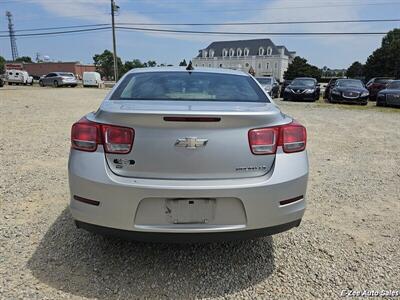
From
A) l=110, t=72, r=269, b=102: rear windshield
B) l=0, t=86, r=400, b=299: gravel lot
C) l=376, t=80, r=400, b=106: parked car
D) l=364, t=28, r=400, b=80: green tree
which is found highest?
l=364, t=28, r=400, b=80: green tree

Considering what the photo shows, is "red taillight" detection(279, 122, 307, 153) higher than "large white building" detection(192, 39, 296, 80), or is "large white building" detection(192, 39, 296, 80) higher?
"large white building" detection(192, 39, 296, 80)

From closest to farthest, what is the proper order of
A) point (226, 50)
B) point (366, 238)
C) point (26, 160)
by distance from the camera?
point (366, 238) → point (26, 160) → point (226, 50)

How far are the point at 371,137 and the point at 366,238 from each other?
586 centimetres

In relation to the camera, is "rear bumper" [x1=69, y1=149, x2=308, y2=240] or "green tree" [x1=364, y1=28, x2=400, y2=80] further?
"green tree" [x1=364, y1=28, x2=400, y2=80]

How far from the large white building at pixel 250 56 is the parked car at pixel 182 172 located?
91092 mm

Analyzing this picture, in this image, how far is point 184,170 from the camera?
2271 mm

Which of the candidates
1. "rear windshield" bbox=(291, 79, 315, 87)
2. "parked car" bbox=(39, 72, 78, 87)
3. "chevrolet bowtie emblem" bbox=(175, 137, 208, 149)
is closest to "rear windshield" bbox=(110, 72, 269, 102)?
"chevrolet bowtie emblem" bbox=(175, 137, 208, 149)

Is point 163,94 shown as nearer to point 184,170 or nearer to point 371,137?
point 184,170

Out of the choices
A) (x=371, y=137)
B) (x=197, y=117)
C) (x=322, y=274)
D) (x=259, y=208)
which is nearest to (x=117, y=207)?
(x=197, y=117)

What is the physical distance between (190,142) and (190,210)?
1.49 ft

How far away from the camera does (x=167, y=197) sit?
2.24 metres

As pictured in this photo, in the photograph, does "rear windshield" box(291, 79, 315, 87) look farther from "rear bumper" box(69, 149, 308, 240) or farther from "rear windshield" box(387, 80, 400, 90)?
"rear bumper" box(69, 149, 308, 240)

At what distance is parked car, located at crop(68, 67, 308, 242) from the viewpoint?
7.41 feet

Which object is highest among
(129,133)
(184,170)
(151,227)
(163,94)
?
(163,94)
